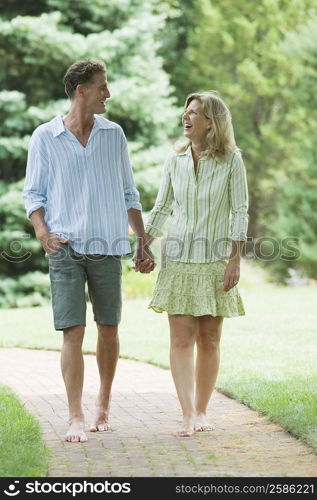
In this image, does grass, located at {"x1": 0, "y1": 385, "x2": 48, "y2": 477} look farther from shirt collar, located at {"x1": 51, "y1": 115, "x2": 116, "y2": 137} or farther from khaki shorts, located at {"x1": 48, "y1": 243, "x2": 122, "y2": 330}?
shirt collar, located at {"x1": 51, "y1": 115, "x2": 116, "y2": 137}

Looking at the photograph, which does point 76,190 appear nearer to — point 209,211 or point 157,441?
point 209,211

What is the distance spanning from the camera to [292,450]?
473 centimetres

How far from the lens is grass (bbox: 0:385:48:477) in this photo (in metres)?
4.22

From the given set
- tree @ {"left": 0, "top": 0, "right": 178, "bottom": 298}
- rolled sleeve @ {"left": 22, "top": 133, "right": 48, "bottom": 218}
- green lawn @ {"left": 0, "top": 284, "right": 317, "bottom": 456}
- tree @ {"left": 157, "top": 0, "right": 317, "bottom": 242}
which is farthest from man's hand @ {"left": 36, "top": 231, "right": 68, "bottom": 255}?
tree @ {"left": 157, "top": 0, "right": 317, "bottom": 242}

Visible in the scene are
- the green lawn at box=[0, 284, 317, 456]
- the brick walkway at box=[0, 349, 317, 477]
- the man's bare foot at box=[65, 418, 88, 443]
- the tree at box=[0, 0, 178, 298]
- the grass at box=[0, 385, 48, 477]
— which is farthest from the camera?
the tree at box=[0, 0, 178, 298]

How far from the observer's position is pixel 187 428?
5.14 m

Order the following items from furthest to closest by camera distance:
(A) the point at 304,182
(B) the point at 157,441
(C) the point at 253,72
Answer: (C) the point at 253,72 < (A) the point at 304,182 < (B) the point at 157,441

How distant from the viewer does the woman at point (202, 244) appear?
518 cm

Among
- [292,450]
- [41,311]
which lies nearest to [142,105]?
[41,311]

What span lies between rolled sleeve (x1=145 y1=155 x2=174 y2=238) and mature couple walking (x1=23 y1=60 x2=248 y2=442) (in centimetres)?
9

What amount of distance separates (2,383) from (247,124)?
51.7 feet

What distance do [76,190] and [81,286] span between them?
54cm

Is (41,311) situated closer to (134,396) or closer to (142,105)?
(142,105)

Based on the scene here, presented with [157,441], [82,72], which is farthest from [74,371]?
[82,72]
